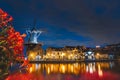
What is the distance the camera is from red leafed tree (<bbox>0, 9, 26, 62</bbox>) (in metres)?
18.9

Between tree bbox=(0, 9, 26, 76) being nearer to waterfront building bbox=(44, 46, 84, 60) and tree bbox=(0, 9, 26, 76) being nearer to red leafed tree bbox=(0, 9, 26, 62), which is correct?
red leafed tree bbox=(0, 9, 26, 62)

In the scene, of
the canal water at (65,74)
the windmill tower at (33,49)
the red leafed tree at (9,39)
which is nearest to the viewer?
the red leafed tree at (9,39)

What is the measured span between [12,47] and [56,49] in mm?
141194

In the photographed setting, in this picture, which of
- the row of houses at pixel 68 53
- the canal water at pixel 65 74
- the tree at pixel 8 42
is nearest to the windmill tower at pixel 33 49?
the row of houses at pixel 68 53

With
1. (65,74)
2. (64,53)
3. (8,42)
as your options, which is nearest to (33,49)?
(64,53)

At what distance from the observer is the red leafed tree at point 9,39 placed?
1888 centimetres

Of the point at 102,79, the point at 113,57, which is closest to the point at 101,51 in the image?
the point at 113,57

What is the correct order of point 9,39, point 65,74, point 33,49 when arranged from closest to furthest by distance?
point 9,39 → point 65,74 → point 33,49

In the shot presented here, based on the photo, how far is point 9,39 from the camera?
19000 mm

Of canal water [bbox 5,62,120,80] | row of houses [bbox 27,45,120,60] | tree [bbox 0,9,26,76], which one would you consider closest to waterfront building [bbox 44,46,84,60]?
row of houses [bbox 27,45,120,60]

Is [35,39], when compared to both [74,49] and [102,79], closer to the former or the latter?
[74,49]

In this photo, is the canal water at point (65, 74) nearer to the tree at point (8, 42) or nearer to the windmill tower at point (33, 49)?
the tree at point (8, 42)

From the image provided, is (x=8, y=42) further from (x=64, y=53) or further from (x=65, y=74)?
(x=64, y=53)

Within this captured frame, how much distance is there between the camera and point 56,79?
51.0m
